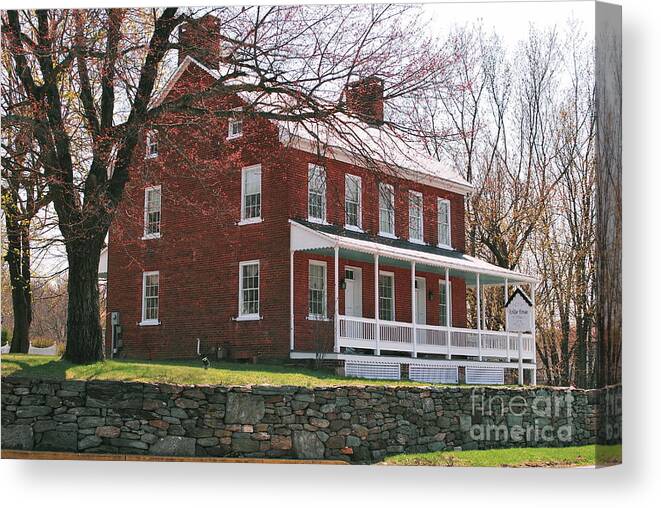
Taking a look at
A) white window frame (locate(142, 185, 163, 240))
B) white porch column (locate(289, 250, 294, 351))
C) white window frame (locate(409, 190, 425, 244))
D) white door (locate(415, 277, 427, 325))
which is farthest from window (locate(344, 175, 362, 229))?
white window frame (locate(142, 185, 163, 240))

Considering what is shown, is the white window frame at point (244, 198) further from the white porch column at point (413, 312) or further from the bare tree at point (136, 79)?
the white porch column at point (413, 312)

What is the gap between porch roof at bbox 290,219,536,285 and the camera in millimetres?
15062

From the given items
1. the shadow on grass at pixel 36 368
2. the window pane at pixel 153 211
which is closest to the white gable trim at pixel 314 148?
the window pane at pixel 153 211

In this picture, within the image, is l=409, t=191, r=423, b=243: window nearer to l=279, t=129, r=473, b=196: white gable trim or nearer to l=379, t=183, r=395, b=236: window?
l=379, t=183, r=395, b=236: window

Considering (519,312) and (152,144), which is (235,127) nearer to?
(152,144)

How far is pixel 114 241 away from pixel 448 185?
5.12 meters

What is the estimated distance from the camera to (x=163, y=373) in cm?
1314

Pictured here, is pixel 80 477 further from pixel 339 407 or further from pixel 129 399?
pixel 339 407

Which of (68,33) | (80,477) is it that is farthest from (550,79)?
(80,477)

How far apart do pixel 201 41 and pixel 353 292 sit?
5.24 meters

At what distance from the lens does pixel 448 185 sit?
14.7 meters

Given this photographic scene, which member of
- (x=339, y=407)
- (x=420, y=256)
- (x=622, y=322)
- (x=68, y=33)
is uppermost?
(x=68, y=33)

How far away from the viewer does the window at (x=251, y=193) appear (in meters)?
15.4

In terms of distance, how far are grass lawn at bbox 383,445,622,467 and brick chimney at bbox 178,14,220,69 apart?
5880 mm
